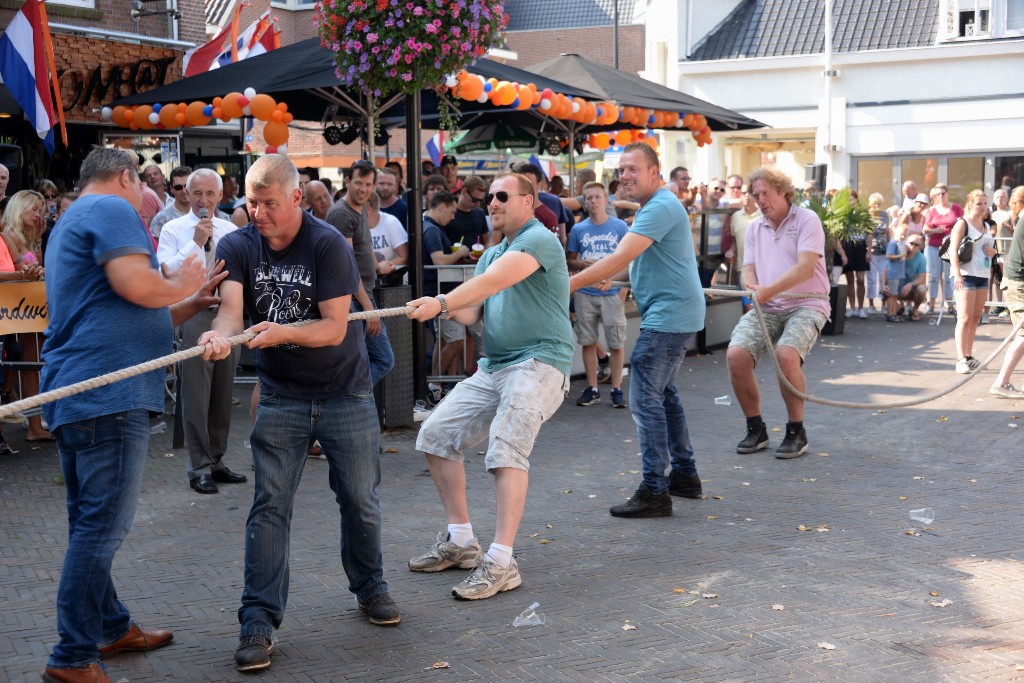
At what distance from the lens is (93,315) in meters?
4.22

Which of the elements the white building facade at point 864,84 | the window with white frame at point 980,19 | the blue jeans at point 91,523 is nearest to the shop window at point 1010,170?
the white building facade at point 864,84

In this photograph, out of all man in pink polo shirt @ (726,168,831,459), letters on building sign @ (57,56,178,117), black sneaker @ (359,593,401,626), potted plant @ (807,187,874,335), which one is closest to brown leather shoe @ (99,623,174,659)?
black sneaker @ (359,593,401,626)

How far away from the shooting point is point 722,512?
22.6ft

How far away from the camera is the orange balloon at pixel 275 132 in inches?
491

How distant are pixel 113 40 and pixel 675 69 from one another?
1808 centimetres

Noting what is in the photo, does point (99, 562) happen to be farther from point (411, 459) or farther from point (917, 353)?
point (917, 353)

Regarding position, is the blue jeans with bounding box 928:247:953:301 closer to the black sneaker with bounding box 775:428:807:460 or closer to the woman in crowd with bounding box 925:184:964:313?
the woman in crowd with bounding box 925:184:964:313

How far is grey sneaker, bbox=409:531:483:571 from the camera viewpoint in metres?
5.70

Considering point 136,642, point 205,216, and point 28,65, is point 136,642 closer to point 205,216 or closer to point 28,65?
point 205,216

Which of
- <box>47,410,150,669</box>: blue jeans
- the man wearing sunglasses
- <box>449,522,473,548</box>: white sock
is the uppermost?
the man wearing sunglasses

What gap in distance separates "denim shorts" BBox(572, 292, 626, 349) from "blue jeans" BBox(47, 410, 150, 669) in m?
6.92

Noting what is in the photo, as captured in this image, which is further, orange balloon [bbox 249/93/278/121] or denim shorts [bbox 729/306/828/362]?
orange balloon [bbox 249/93/278/121]

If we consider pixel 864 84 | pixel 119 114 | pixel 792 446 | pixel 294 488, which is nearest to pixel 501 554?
pixel 294 488

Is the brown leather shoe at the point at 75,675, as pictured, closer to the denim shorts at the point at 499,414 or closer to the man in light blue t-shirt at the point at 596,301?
the denim shorts at the point at 499,414
